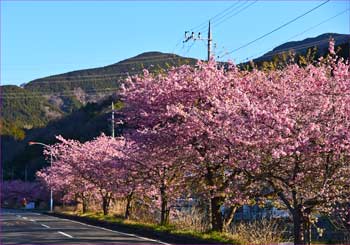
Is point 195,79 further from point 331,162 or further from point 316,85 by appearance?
point 331,162

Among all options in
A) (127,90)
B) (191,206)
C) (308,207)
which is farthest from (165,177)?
(308,207)

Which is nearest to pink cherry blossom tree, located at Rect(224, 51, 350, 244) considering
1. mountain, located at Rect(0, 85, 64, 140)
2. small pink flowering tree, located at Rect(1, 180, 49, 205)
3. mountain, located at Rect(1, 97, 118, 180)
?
small pink flowering tree, located at Rect(1, 180, 49, 205)

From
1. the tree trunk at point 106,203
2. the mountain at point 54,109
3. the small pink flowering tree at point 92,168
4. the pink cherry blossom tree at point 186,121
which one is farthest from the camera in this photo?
the mountain at point 54,109

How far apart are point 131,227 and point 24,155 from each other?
235ft

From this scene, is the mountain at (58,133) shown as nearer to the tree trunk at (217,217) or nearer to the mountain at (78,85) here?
the mountain at (78,85)

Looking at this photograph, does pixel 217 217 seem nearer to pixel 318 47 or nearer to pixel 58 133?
pixel 318 47

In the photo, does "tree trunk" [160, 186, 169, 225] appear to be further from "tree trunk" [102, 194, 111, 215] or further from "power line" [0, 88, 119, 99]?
"power line" [0, 88, 119, 99]

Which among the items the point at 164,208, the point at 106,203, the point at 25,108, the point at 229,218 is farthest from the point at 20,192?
the point at 25,108

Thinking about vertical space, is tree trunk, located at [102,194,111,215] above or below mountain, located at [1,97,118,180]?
below

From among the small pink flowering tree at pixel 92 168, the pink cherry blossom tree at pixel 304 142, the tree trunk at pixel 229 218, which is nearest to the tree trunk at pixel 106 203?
the small pink flowering tree at pixel 92 168

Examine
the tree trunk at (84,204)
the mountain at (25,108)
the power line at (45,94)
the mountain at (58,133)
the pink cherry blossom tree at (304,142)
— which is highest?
the power line at (45,94)

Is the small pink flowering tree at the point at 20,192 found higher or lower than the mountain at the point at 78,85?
lower

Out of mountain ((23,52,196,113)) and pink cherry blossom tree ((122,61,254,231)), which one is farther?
mountain ((23,52,196,113))

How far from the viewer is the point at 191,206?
2377 cm
